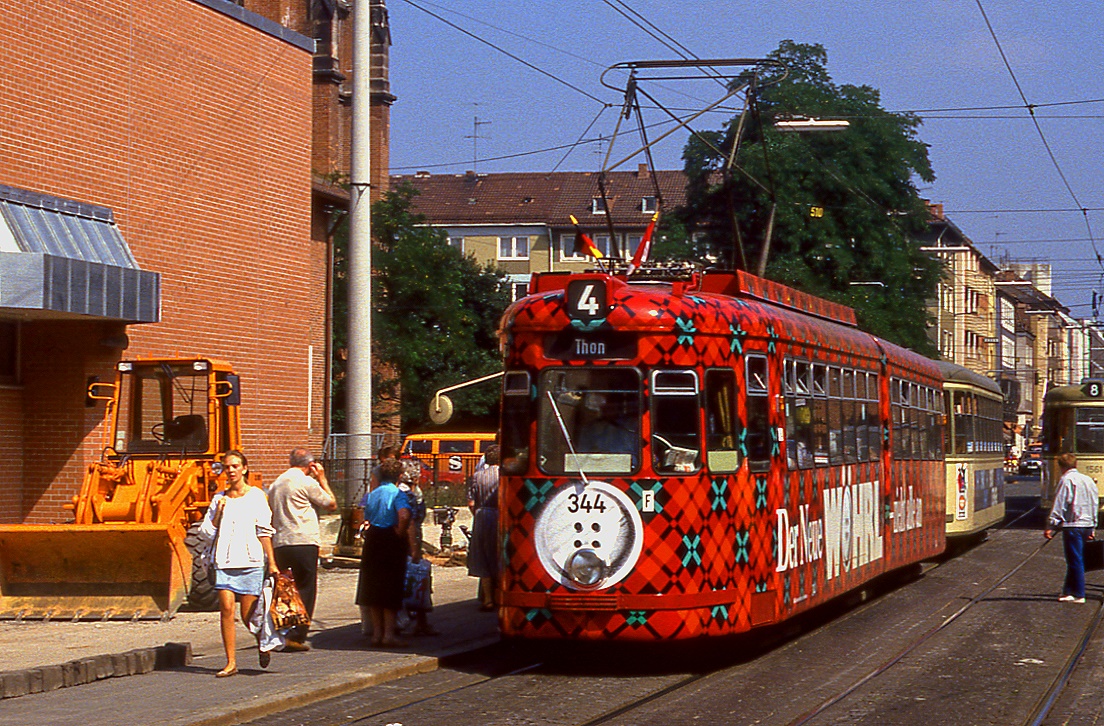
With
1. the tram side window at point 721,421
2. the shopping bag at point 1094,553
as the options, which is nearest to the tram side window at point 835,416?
the tram side window at point 721,421

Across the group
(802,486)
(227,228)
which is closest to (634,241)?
(227,228)

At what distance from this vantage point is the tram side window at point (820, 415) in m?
15.0

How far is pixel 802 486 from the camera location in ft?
47.1

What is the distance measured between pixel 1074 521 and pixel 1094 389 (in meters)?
15.1

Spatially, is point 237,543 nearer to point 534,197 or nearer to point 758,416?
point 758,416

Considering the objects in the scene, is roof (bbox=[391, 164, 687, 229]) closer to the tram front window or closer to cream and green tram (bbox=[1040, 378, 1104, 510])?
cream and green tram (bbox=[1040, 378, 1104, 510])

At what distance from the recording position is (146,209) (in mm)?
22641

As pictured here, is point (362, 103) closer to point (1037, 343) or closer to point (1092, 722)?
point (1092, 722)

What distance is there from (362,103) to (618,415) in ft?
27.2

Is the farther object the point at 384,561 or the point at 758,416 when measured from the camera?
the point at 384,561

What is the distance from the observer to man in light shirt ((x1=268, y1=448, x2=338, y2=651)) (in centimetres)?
1377

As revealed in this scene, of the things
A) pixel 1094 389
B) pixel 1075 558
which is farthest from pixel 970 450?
pixel 1075 558

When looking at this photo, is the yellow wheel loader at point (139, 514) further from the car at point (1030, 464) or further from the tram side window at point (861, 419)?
the car at point (1030, 464)

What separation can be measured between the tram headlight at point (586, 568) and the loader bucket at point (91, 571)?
5.59m
